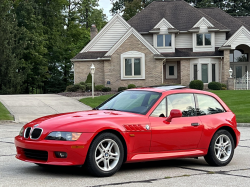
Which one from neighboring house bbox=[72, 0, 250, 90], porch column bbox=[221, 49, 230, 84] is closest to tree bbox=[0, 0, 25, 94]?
neighboring house bbox=[72, 0, 250, 90]

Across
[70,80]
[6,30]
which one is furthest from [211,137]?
[70,80]

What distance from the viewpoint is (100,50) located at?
40.4 meters

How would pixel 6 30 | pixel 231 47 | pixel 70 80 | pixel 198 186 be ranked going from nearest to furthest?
pixel 198 186
pixel 231 47
pixel 6 30
pixel 70 80

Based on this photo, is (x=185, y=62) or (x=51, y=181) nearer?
A: (x=51, y=181)

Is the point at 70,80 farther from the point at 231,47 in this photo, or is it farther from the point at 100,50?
the point at 231,47

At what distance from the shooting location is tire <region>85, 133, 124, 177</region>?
6.69 meters

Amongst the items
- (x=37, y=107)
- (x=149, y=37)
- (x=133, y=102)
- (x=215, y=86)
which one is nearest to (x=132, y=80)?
(x=149, y=37)

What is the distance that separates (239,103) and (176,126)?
1990cm

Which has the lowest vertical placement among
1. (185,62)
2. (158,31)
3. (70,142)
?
(70,142)

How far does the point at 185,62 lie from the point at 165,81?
2.82 m

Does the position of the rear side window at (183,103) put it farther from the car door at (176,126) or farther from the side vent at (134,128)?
the side vent at (134,128)

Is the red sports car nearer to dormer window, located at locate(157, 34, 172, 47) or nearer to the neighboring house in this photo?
the neighboring house

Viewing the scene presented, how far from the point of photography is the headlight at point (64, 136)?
6.59 meters

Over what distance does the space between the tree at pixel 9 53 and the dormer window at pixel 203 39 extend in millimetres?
18789
